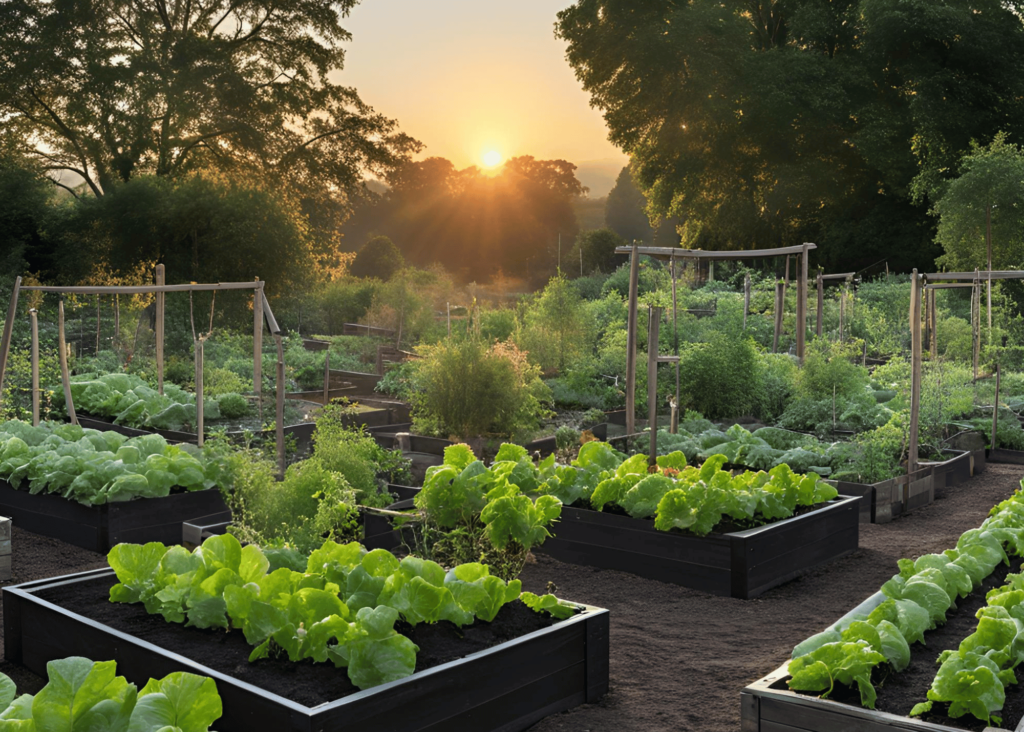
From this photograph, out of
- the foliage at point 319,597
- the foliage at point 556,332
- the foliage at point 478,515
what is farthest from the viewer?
the foliage at point 556,332

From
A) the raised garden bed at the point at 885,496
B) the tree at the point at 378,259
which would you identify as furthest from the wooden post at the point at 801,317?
the tree at the point at 378,259

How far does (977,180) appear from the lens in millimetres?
17359

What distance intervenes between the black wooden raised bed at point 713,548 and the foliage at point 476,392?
2.61 metres

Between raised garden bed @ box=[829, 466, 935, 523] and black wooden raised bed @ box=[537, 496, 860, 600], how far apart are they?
956mm

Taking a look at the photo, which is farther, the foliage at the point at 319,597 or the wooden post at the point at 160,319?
the wooden post at the point at 160,319

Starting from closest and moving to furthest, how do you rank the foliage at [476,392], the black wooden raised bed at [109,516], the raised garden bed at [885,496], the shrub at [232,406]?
the black wooden raised bed at [109,516], the raised garden bed at [885,496], the foliage at [476,392], the shrub at [232,406]

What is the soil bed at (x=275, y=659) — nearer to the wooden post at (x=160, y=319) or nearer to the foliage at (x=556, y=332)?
the wooden post at (x=160, y=319)

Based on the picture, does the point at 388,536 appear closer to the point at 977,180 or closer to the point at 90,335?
the point at 90,335

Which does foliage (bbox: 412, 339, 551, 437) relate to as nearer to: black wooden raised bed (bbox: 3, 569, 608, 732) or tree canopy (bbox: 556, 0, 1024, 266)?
black wooden raised bed (bbox: 3, 569, 608, 732)

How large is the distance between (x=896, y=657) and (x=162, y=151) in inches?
916

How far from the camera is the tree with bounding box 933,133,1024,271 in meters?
17.0

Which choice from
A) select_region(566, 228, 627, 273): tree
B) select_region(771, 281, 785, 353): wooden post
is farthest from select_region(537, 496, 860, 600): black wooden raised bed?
select_region(566, 228, 627, 273): tree

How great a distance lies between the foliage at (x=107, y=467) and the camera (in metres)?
5.37

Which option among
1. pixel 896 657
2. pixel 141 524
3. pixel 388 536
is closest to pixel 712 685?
pixel 896 657
